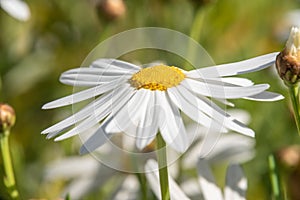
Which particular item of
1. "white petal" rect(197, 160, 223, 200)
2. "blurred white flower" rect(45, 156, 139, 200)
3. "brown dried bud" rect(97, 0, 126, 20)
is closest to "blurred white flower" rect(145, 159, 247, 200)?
"white petal" rect(197, 160, 223, 200)

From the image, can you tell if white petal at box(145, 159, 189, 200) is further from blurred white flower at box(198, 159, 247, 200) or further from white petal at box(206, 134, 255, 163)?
white petal at box(206, 134, 255, 163)

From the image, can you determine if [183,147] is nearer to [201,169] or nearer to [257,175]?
[201,169]

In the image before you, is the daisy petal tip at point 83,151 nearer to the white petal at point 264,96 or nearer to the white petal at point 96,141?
the white petal at point 96,141

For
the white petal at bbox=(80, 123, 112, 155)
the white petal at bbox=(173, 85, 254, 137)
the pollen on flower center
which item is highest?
the pollen on flower center

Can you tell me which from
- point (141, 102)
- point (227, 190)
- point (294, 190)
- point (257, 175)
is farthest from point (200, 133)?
point (141, 102)

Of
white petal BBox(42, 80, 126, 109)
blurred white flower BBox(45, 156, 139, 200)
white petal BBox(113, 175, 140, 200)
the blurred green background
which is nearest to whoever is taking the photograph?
white petal BBox(42, 80, 126, 109)
